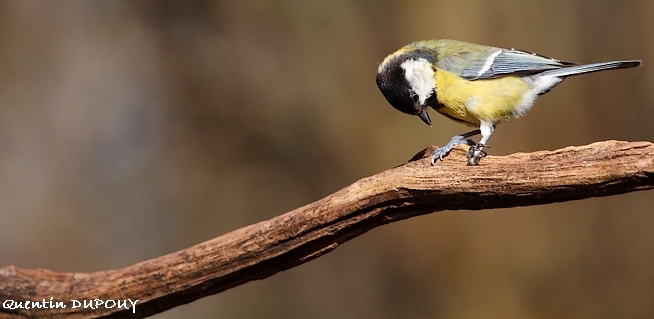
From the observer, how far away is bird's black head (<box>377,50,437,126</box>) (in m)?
2.58

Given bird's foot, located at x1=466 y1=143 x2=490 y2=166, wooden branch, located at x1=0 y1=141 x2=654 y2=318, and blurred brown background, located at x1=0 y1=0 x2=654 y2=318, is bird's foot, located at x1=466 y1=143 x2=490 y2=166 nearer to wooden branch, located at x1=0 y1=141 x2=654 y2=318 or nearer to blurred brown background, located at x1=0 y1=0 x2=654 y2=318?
wooden branch, located at x1=0 y1=141 x2=654 y2=318

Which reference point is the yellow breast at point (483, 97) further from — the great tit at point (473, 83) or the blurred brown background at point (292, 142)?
the blurred brown background at point (292, 142)

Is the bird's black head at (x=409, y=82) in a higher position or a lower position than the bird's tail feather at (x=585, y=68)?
higher

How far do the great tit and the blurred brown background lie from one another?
132 centimetres

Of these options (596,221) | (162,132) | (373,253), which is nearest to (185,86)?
(162,132)

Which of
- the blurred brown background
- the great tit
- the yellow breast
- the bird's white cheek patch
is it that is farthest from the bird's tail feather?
the blurred brown background

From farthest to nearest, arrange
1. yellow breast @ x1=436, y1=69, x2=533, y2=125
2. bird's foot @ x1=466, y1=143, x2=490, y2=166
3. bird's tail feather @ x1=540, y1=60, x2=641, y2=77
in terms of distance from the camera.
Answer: yellow breast @ x1=436, y1=69, x2=533, y2=125 → bird's tail feather @ x1=540, y1=60, x2=641, y2=77 → bird's foot @ x1=466, y1=143, x2=490, y2=166

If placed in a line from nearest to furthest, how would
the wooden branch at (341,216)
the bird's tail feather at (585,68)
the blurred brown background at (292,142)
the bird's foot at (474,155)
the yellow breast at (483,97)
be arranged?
the wooden branch at (341,216), the bird's foot at (474,155), the bird's tail feather at (585,68), the yellow breast at (483,97), the blurred brown background at (292,142)

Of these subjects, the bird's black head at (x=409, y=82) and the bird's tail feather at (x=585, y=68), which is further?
the bird's black head at (x=409, y=82)

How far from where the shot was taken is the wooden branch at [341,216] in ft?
5.84

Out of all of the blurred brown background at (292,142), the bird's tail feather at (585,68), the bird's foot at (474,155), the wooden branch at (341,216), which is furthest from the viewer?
the blurred brown background at (292,142)

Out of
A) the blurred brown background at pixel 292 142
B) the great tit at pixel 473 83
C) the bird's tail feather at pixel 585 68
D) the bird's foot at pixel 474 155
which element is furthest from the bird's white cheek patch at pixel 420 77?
the blurred brown background at pixel 292 142

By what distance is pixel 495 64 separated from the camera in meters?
2.66

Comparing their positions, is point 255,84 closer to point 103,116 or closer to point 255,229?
point 103,116
